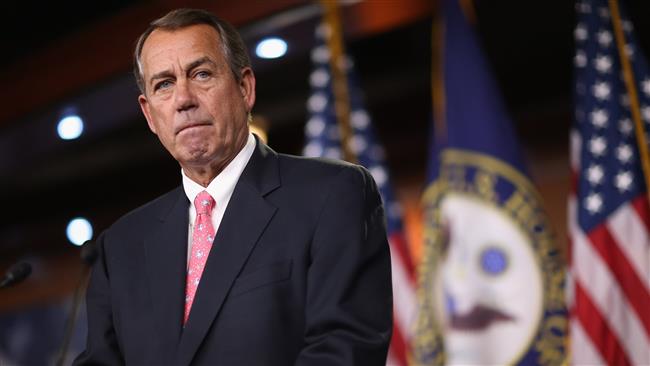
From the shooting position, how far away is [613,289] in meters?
3.07

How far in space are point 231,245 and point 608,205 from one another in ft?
7.27

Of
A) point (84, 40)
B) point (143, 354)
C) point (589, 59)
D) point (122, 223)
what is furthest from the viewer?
point (84, 40)

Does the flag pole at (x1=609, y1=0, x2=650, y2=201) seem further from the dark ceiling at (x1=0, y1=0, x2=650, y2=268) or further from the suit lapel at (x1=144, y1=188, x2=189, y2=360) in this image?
the suit lapel at (x1=144, y1=188, x2=189, y2=360)

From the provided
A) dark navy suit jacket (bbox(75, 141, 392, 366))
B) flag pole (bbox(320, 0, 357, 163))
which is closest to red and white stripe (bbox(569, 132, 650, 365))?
flag pole (bbox(320, 0, 357, 163))

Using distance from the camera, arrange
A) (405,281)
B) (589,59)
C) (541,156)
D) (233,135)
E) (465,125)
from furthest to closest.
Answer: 1. (541,156)
2. (405,281)
3. (465,125)
4. (589,59)
5. (233,135)

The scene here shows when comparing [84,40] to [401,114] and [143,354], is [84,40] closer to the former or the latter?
[401,114]

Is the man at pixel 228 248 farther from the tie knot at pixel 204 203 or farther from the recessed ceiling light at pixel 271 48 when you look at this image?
the recessed ceiling light at pixel 271 48

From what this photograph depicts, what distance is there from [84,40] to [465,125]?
9.19 ft

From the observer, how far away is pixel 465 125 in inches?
146

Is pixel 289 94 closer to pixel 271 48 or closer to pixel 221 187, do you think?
pixel 271 48

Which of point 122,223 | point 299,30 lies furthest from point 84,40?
point 122,223

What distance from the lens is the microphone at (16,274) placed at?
5.66 ft

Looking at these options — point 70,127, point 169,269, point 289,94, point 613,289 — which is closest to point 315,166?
point 169,269

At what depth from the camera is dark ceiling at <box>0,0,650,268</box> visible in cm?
521
